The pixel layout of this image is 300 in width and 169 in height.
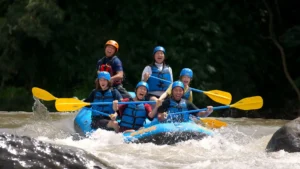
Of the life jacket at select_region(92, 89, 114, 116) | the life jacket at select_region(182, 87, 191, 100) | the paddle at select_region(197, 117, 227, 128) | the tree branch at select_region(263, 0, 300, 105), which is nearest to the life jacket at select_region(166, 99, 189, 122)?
the paddle at select_region(197, 117, 227, 128)

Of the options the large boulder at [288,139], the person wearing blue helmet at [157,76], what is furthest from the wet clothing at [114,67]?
the large boulder at [288,139]

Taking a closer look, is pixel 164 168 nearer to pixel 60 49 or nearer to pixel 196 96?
pixel 196 96

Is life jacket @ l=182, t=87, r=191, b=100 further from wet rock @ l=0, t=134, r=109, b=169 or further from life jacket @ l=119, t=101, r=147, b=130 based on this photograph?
wet rock @ l=0, t=134, r=109, b=169

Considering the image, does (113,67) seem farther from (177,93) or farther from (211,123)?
(211,123)

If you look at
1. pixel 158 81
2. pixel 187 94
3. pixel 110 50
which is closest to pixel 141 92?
pixel 187 94

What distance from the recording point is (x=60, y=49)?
40.5 feet

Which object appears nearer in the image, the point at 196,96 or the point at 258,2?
the point at 196,96

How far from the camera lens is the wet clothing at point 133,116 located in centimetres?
756

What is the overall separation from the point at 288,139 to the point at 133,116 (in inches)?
82.1

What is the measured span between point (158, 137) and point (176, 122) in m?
0.68

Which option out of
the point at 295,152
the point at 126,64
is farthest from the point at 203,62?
the point at 295,152

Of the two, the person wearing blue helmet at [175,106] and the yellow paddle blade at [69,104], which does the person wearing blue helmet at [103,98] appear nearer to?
the yellow paddle blade at [69,104]

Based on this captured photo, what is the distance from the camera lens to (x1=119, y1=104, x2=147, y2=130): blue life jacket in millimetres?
7566

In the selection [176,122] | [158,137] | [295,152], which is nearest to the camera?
[295,152]
